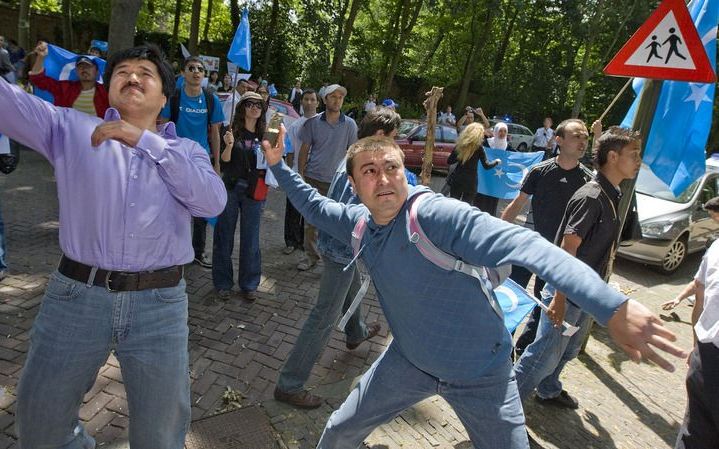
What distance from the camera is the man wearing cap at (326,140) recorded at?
558 centimetres

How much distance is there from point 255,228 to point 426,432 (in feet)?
8.00

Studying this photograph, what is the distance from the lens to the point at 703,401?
7.77ft

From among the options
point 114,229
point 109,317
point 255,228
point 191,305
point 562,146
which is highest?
point 562,146

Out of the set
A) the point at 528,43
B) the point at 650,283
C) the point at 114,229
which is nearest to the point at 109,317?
the point at 114,229

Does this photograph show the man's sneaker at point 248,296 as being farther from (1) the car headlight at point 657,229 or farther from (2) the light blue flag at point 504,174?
(1) the car headlight at point 657,229

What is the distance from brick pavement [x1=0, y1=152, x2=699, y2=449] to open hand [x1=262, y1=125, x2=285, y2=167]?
1712 mm

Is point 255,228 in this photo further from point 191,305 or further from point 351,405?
point 351,405

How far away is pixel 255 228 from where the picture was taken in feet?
15.6

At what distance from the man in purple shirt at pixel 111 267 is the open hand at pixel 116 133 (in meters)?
0.03

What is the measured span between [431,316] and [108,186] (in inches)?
52.4

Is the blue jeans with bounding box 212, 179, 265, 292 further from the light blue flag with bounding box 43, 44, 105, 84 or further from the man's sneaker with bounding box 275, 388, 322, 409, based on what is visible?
the light blue flag with bounding box 43, 44, 105, 84

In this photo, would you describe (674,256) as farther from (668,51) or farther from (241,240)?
(241,240)

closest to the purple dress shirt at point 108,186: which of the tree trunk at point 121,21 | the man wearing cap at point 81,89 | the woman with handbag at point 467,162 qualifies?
the man wearing cap at point 81,89

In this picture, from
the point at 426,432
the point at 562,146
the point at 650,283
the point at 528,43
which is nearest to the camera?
the point at 426,432
